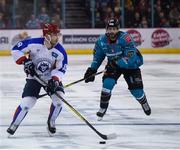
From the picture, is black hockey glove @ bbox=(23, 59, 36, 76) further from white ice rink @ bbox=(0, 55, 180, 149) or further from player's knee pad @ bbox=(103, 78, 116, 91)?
player's knee pad @ bbox=(103, 78, 116, 91)

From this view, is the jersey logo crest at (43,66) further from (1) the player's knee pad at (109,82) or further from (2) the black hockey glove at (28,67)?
(1) the player's knee pad at (109,82)

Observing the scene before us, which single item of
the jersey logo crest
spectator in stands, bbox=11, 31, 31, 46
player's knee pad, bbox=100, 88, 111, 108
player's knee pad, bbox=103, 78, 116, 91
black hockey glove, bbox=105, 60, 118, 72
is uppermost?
the jersey logo crest

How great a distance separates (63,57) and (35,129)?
2.97 feet

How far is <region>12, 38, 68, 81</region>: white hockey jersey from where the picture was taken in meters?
6.12

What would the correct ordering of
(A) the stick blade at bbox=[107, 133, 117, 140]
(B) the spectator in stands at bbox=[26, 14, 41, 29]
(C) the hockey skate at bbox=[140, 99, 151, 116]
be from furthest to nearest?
1. (B) the spectator in stands at bbox=[26, 14, 41, 29]
2. (C) the hockey skate at bbox=[140, 99, 151, 116]
3. (A) the stick blade at bbox=[107, 133, 117, 140]

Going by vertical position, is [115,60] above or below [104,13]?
above

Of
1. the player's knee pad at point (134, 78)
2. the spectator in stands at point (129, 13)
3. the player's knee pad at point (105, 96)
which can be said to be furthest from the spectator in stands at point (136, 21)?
the player's knee pad at point (105, 96)

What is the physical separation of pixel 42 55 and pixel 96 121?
1398 mm

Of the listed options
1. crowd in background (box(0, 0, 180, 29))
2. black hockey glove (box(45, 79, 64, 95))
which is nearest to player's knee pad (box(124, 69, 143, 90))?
black hockey glove (box(45, 79, 64, 95))

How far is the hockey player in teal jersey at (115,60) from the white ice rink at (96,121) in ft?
1.15

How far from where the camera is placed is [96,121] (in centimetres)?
724

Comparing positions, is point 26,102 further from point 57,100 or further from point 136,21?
point 136,21

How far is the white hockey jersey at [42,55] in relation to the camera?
612 cm

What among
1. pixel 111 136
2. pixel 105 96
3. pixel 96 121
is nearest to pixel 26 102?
pixel 111 136
